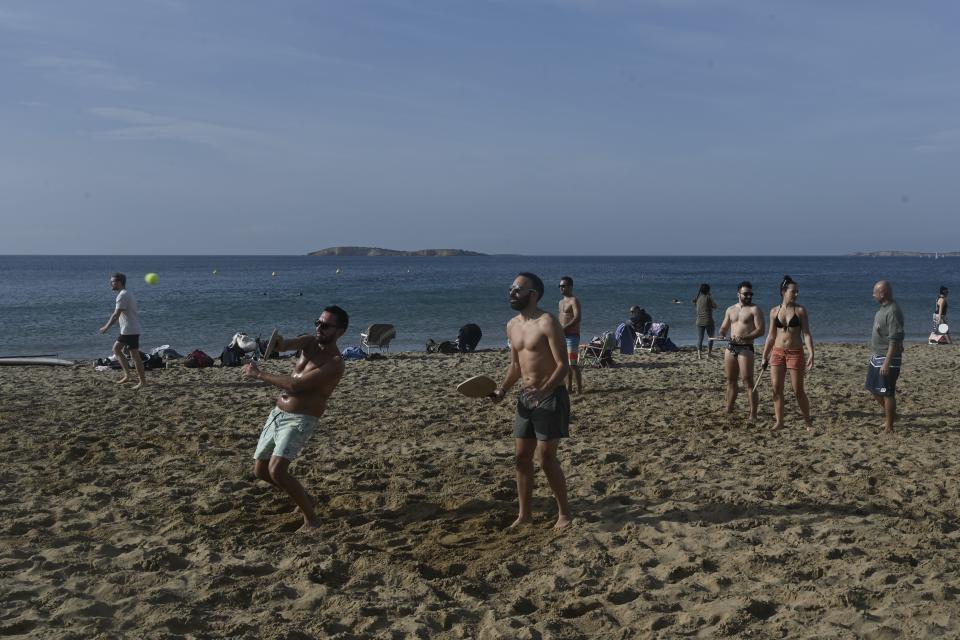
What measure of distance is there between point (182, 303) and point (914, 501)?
40.1 meters

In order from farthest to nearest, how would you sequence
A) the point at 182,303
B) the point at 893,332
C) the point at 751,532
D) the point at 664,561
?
the point at 182,303 → the point at 893,332 → the point at 751,532 → the point at 664,561

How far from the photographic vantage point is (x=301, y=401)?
16.4ft

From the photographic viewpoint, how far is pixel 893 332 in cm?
760

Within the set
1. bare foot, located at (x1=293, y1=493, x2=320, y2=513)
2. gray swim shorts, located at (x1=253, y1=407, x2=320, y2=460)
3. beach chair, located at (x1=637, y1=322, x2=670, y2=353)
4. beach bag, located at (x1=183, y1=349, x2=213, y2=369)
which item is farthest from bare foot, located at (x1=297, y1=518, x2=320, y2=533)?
beach chair, located at (x1=637, y1=322, x2=670, y2=353)

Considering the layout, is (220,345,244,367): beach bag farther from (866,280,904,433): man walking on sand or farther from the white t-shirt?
(866,280,904,433): man walking on sand

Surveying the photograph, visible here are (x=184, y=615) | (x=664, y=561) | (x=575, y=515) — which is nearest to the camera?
(x=184, y=615)

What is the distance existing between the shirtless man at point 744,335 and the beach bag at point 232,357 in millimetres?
8996

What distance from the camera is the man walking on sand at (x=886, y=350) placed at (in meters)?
7.60

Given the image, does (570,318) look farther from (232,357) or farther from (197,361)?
(197,361)

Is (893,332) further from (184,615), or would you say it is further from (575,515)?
(184,615)

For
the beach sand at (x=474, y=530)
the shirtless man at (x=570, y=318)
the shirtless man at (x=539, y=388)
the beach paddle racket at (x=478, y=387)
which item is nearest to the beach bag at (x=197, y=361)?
the beach sand at (x=474, y=530)

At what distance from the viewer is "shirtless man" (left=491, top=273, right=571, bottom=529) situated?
484cm

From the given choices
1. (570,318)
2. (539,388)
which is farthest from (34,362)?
(539,388)

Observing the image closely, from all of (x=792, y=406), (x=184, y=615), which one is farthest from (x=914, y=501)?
(x=184, y=615)
